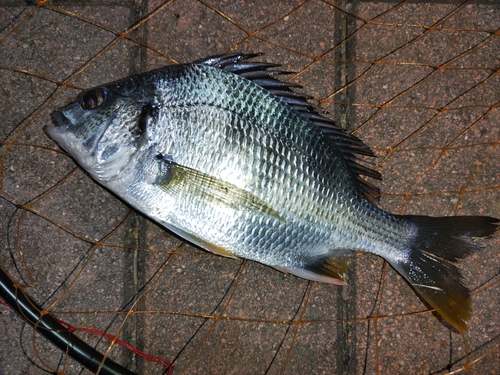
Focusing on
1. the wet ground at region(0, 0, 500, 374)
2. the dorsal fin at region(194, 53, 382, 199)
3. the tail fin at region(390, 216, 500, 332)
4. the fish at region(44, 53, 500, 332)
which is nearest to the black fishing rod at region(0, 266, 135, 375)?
the wet ground at region(0, 0, 500, 374)

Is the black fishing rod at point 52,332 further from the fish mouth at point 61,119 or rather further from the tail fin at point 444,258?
the tail fin at point 444,258

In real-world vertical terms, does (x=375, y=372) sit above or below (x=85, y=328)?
below

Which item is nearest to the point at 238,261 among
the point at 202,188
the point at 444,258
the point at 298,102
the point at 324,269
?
the point at 324,269

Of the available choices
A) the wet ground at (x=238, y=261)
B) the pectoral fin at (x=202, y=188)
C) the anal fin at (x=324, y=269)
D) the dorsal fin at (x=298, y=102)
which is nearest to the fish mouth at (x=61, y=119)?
the wet ground at (x=238, y=261)

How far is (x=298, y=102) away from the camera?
6.72 feet

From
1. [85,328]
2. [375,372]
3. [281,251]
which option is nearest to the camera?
[281,251]

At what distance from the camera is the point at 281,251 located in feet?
6.52

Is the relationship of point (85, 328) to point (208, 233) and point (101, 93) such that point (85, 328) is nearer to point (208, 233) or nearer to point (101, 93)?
point (208, 233)

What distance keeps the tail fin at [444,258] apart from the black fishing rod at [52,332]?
58.3 inches

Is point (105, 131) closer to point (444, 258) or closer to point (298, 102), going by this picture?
point (298, 102)

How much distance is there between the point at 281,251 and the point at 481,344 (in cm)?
129

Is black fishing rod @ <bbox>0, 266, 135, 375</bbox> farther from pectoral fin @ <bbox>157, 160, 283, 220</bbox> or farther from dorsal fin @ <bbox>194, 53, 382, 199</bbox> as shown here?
dorsal fin @ <bbox>194, 53, 382, 199</bbox>

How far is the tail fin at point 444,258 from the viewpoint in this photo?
6.73ft

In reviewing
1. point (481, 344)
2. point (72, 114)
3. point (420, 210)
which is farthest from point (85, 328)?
point (481, 344)
